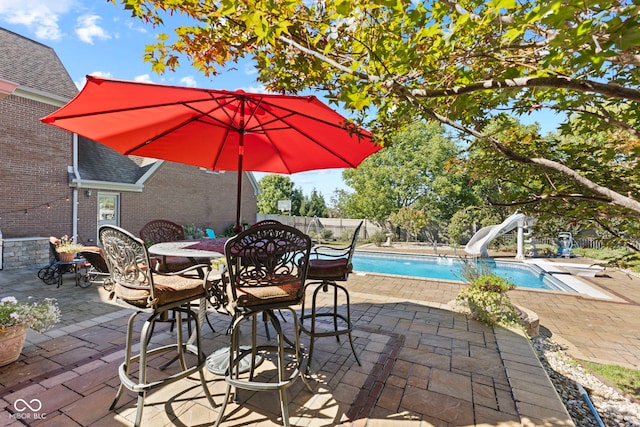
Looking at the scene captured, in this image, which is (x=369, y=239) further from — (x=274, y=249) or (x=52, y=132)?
(x=274, y=249)

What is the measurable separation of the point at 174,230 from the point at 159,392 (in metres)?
2.49

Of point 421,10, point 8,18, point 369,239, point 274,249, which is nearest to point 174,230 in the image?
point 274,249

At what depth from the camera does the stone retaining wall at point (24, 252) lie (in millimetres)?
8375

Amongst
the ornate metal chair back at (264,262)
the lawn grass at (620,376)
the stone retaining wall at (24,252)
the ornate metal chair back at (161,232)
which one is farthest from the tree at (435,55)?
the stone retaining wall at (24,252)

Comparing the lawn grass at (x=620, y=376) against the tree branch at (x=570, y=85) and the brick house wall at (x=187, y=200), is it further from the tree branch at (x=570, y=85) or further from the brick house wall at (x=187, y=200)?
the brick house wall at (x=187, y=200)

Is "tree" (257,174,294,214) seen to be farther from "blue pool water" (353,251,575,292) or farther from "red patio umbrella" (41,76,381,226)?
"red patio umbrella" (41,76,381,226)

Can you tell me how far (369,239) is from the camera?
21875 mm

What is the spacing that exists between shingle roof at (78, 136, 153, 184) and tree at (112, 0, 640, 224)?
34.0ft

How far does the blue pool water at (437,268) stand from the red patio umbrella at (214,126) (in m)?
8.06

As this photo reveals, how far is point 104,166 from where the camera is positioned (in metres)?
11.8

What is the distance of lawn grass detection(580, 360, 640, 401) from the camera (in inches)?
142

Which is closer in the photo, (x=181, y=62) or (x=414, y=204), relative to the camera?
(x=181, y=62)

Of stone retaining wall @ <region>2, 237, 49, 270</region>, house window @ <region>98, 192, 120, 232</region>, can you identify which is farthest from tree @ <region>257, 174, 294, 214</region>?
stone retaining wall @ <region>2, 237, 49, 270</region>

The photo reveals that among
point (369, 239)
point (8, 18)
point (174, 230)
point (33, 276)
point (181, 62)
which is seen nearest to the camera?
point (181, 62)
